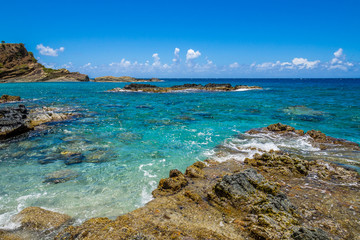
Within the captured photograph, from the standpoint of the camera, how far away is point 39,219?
6.57 metres

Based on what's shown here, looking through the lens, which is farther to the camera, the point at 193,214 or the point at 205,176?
the point at 205,176

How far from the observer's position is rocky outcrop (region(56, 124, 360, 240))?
5.55 meters

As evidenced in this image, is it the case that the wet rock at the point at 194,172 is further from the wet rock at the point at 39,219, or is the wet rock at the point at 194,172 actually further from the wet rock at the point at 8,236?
the wet rock at the point at 8,236

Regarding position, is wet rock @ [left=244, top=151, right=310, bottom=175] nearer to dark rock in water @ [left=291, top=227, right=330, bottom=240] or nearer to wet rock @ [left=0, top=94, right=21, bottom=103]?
dark rock in water @ [left=291, top=227, right=330, bottom=240]

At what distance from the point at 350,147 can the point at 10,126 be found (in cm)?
2631

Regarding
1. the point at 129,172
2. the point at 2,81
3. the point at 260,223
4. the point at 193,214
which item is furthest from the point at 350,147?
the point at 2,81

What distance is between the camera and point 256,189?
7.68 metres

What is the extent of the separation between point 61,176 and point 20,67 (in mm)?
147425

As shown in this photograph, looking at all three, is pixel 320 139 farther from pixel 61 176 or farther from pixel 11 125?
pixel 11 125

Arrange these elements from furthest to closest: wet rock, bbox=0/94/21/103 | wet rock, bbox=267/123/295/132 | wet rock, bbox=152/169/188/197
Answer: wet rock, bbox=0/94/21/103
wet rock, bbox=267/123/295/132
wet rock, bbox=152/169/188/197

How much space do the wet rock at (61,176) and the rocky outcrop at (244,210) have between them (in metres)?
4.64

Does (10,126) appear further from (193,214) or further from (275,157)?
(275,157)

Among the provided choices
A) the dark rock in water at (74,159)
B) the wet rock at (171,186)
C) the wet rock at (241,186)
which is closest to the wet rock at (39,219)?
the wet rock at (171,186)

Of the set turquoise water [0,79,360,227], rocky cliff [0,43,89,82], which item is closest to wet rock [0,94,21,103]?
turquoise water [0,79,360,227]
